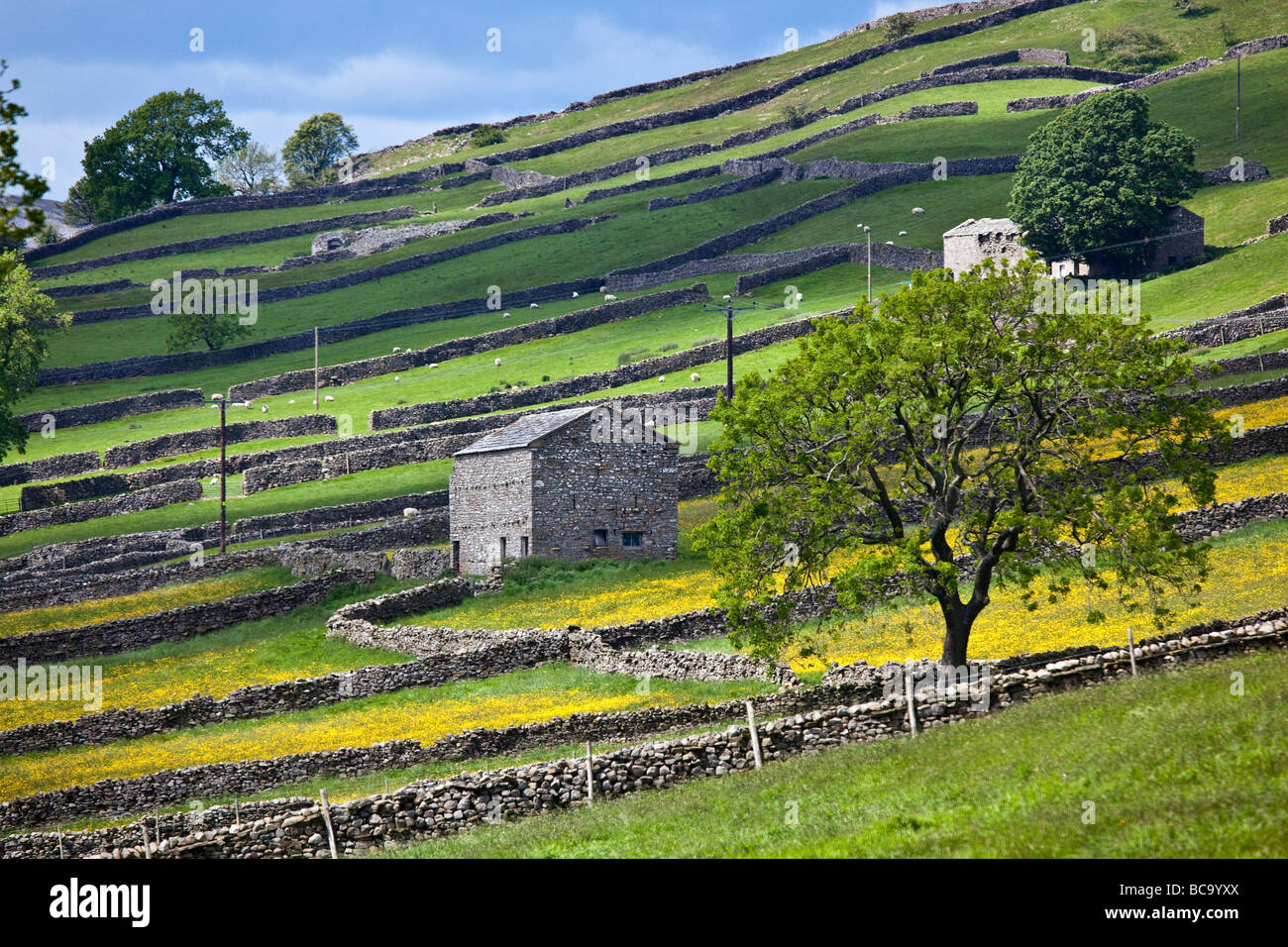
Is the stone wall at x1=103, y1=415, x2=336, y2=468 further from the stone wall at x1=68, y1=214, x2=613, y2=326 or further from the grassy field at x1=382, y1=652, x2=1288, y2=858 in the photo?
the grassy field at x1=382, y1=652, x2=1288, y2=858

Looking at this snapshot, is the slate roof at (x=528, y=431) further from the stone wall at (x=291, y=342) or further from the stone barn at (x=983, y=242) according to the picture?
the stone wall at (x=291, y=342)

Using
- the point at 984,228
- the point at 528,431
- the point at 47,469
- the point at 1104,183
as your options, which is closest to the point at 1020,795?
the point at 528,431

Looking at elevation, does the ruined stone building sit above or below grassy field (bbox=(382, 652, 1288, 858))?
above

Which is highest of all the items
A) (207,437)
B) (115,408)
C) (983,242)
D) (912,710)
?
(983,242)

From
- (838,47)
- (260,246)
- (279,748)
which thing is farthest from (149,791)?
(838,47)

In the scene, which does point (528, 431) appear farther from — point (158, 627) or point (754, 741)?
point (754, 741)

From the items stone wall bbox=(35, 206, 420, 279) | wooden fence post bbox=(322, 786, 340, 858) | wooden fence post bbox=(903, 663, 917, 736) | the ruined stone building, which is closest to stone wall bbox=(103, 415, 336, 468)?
the ruined stone building

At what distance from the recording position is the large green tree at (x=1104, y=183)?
245ft

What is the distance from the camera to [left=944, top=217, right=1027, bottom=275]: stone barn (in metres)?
75.6

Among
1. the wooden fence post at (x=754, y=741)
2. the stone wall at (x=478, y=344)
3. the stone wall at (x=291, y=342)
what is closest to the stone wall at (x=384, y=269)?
the stone wall at (x=291, y=342)

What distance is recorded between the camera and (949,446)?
25.2 meters

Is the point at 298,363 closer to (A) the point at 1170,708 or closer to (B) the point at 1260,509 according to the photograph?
(B) the point at 1260,509

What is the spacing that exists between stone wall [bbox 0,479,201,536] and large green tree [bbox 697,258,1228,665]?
5034 centimetres

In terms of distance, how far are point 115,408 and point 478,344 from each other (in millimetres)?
27267
